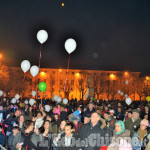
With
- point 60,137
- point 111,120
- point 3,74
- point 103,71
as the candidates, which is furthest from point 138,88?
point 60,137

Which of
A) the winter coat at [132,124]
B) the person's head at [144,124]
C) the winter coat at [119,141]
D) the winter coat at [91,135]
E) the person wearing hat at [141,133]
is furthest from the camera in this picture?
the winter coat at [132,124]

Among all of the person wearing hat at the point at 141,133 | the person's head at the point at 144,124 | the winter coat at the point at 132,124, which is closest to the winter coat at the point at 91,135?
the person wearing hat at the point at 141,133

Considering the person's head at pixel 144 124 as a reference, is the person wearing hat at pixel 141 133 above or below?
below

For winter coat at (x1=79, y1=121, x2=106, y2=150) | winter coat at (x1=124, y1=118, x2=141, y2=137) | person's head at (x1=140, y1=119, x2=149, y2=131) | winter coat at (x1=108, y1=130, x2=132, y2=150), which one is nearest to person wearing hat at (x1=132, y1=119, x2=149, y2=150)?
person's head at (x1=140, y1=119, x2=149, y2=131)

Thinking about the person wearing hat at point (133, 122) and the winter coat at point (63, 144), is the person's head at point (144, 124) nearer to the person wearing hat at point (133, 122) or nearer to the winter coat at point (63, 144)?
the person wearing hat at point (133, 122)

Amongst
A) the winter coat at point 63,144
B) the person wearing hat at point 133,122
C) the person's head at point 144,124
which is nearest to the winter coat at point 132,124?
the person wearing hat at point 133,122

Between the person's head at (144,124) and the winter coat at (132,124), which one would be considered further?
the winter coat at (132,124)

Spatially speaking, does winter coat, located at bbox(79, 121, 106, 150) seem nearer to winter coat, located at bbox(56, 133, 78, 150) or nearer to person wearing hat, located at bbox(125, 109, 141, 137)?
winter coat, located at bbox(56, 133, 78, 150)

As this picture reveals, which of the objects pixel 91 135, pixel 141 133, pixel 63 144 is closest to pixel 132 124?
pixel 141 133

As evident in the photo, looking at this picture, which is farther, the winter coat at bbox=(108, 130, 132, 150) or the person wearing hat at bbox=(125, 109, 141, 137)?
the person wearing hat at bbox=(125, 109, 141, 137)

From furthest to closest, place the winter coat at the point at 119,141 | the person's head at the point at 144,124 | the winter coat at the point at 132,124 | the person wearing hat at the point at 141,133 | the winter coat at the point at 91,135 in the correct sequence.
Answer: the winter coat at the point at 132,124 → the person's head at the point at 144,124 → the person wearing hat at the point at 141,133 → the winter coat at the point at 91,135 → the winter coat at the point at 119,141

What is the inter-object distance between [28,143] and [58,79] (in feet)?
246

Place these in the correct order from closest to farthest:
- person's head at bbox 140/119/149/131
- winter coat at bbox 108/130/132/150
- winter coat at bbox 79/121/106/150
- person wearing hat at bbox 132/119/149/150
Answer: winter coat at bbox 108/130/132/150, winter coat at bbox 79/121/106/150, person wearing hat at bbox 132/119/149/150, person's head at bbox 140/119/149/131

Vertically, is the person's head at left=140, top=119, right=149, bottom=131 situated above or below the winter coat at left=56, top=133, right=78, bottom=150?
above
